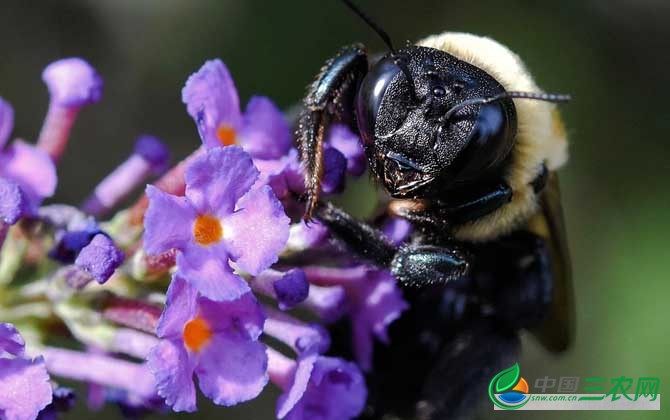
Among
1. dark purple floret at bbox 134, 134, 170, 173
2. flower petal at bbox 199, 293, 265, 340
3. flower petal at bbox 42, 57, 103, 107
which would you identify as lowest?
flower petal at bbox 199, 293, 265, 340

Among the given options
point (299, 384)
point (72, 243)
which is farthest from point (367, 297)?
point (72, 243)

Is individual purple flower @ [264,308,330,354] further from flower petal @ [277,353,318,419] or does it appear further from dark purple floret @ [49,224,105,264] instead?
dark purple floret @ [49,224,105,264]

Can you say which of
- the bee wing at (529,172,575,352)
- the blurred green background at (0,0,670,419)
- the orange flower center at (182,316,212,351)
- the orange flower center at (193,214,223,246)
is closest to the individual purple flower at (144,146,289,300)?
the orange flower center at (193,214,223,246)

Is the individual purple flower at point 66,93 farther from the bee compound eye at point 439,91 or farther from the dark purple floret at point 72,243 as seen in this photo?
the bee compound eye at point 439,91

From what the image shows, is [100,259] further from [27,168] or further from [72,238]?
[27,168]
